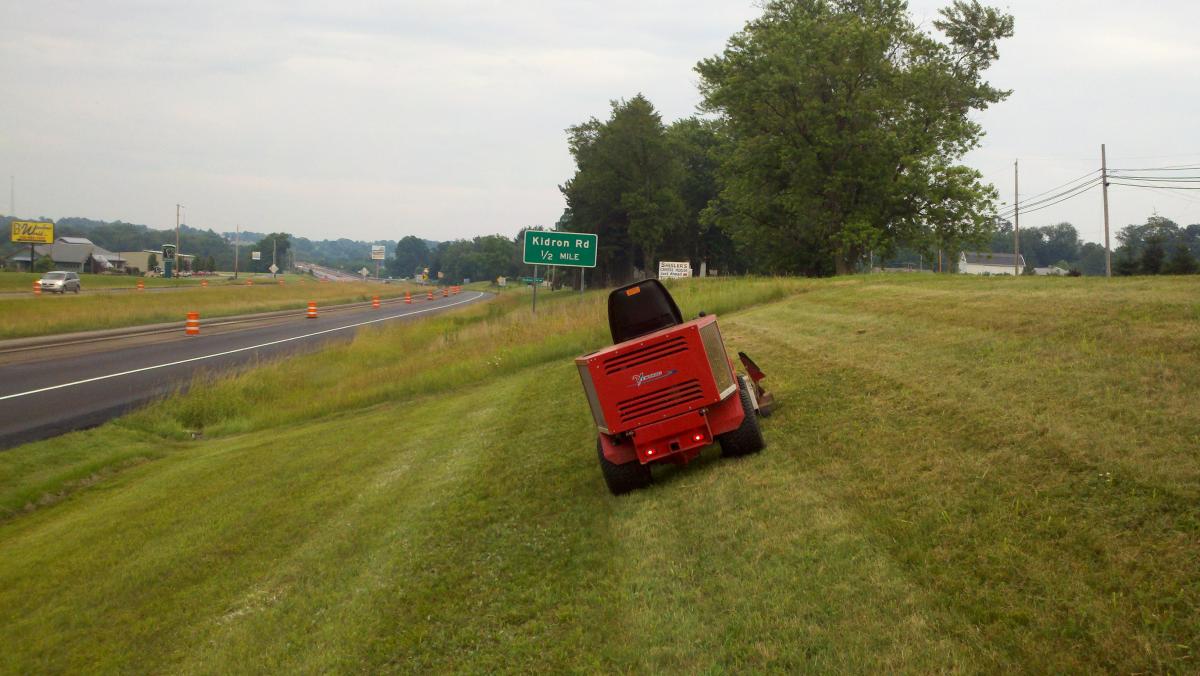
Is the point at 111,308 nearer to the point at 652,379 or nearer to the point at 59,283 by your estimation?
the point at 59,283

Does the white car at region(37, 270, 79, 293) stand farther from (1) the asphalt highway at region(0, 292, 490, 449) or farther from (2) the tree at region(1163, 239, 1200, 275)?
(2) the tree at region(1163, 239, 1200, 275)

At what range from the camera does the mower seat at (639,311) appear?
35.0ft

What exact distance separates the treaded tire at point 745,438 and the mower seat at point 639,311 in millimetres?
1797

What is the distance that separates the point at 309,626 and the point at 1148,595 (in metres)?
5.84

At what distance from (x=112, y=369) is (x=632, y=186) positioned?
57.3 m

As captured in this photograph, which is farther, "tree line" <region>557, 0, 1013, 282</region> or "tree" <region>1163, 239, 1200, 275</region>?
"tree line" <region>557, 0, 1013, 282</region>

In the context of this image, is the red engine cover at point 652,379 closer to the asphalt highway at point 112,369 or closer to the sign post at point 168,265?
the asphalt highway at point 112,369

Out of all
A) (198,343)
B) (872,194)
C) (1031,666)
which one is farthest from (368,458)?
(872,194)

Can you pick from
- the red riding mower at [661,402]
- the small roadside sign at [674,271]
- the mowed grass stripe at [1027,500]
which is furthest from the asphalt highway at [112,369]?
the mowed grass stripe at [1027,500]

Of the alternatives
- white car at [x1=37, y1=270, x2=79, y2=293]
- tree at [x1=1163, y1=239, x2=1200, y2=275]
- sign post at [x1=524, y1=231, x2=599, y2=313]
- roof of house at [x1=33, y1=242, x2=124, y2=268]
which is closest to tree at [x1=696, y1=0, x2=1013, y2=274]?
tree at [x1=1163, y1=239, x2=1200, y2=275]

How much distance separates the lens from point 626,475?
896 cm

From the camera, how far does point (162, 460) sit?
53.3 ft

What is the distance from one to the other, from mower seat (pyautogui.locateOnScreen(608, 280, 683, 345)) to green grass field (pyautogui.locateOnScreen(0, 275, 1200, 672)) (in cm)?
167

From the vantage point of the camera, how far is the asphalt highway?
1873cm
